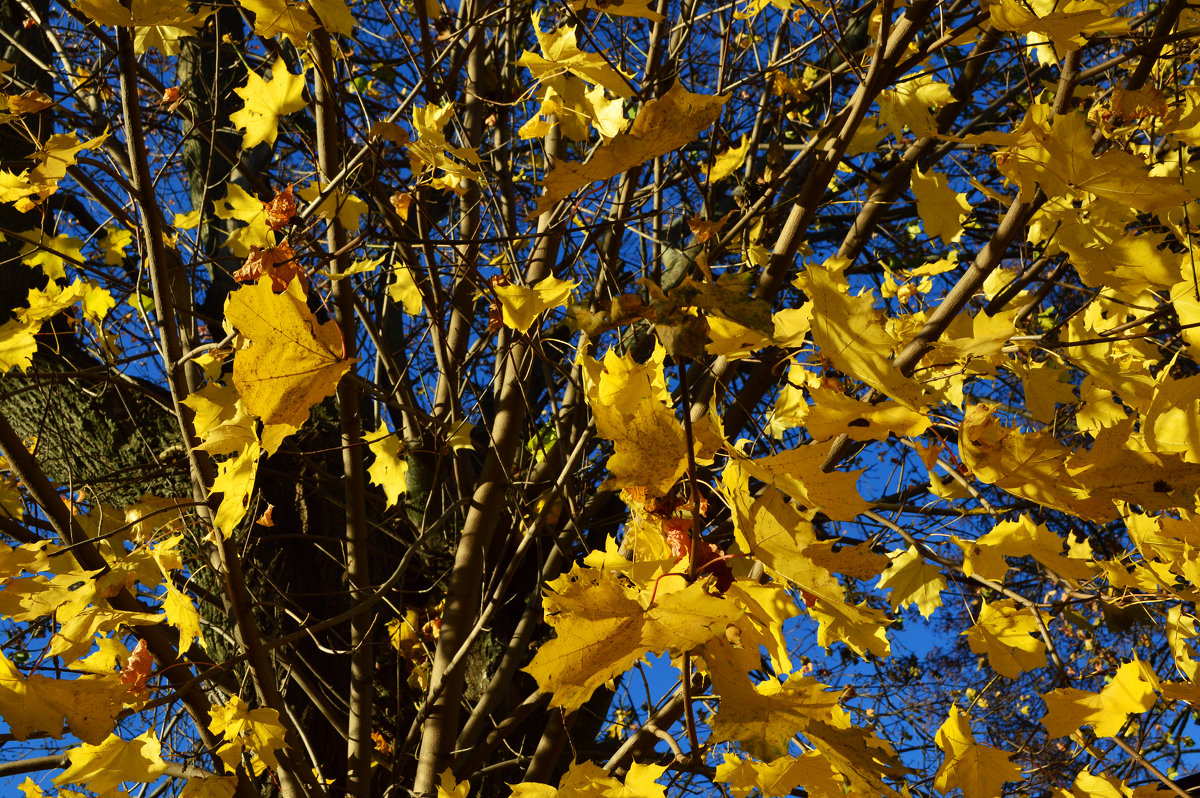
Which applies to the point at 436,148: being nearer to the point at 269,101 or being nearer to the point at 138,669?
the point at 269,101

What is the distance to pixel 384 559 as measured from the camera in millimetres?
2818

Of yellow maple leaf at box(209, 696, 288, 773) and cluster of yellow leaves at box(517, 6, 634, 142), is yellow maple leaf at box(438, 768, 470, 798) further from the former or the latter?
cluster of yellow leaves at box(517, 6, 634, 142)

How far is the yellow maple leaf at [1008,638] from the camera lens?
1264 millimetres

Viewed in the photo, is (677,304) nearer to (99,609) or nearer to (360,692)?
(99,609)

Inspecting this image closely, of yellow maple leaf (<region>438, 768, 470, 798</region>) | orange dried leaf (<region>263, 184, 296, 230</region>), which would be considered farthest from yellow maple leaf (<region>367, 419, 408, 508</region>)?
yellow maple leaf (<region>438, 768, 470, 798</region>)

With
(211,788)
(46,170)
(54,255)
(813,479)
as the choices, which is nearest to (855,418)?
(813,479)

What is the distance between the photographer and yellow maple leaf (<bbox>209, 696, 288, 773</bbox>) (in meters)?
1.35

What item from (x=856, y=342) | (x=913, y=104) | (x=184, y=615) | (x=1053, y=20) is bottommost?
(x=184, y=615)

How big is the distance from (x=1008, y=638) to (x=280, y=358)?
1194 mm

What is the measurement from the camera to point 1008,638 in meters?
1.29

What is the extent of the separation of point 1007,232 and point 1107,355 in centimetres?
48

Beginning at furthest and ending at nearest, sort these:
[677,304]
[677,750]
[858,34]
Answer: [858,34], [677,750], [677,304]

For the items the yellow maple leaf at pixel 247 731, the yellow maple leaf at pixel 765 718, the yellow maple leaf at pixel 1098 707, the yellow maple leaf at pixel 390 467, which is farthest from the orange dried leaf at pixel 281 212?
the yellow maple leaf at pixel 1098 707

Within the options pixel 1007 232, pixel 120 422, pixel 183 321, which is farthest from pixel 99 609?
pixel 120 422
